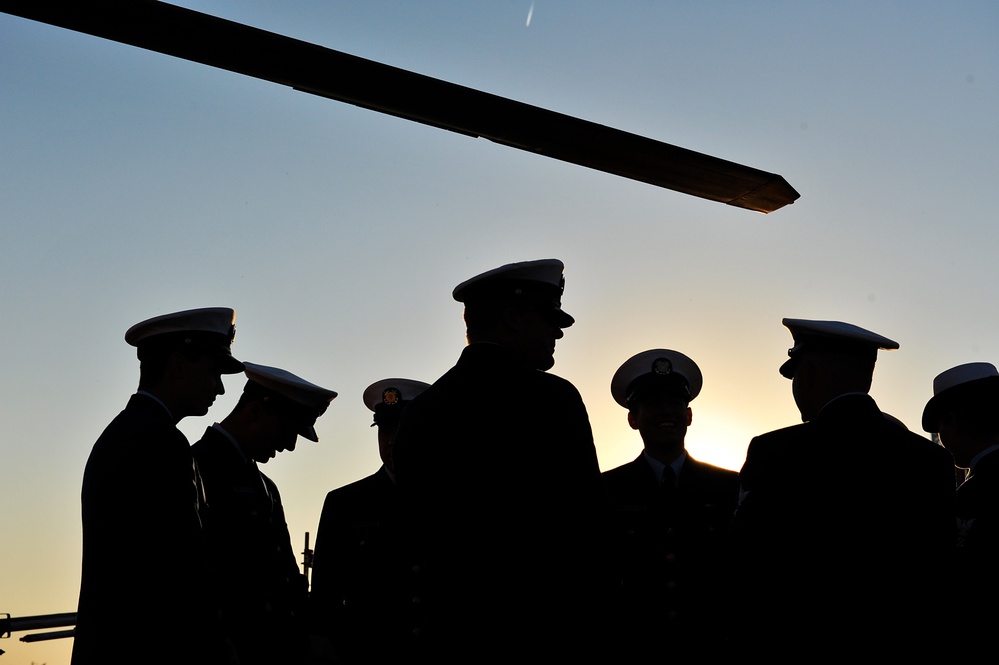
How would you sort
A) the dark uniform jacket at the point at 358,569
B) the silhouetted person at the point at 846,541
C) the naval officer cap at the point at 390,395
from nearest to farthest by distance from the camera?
the silhouetted person at the point at 846,541 < the dark uniform jacket at the point at 358,569 < the naval officer cap at the point at 390,395

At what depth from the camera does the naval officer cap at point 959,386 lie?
15.3 ft

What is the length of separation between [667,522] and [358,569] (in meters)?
2.04

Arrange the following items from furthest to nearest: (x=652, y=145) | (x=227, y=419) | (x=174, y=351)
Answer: (x=227, y=419)
(x=174, y=351)
(x=652, y=145)

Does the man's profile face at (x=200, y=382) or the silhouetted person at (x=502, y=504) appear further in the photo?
the man's profile face at (x=200, y=382)

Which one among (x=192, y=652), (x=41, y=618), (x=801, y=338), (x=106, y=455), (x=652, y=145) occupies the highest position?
(x=652, y=145)

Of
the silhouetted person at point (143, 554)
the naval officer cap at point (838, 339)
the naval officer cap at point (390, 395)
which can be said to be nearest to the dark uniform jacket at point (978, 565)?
the naval officer cap at point (838, 339)

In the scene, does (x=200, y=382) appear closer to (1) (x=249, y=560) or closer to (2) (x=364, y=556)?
(1) (x=249, y=560)

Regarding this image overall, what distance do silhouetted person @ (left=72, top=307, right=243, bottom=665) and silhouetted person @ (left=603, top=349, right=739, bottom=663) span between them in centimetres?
183

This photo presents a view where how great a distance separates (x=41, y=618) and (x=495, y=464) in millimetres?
3712

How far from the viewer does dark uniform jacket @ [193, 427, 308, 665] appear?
4.75 m

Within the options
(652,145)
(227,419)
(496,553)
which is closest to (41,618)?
(227,419)

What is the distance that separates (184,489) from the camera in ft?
13.3

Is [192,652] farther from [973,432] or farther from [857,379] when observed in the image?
[973,432]

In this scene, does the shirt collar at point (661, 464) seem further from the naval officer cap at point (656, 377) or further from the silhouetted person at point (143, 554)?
the silhouetted person at point (143, 554)
